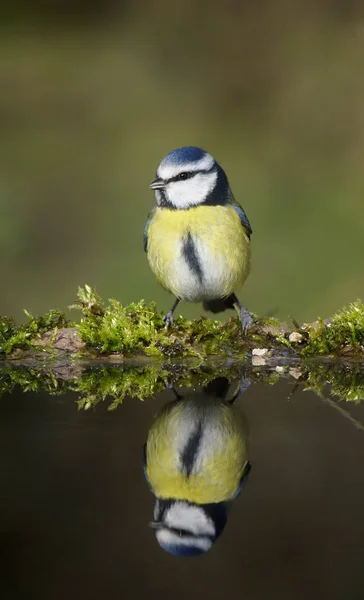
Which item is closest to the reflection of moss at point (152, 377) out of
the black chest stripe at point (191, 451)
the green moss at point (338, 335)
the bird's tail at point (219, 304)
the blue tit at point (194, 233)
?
the green moss at point (338, 335)

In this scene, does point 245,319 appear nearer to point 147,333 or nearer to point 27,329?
point 147,333

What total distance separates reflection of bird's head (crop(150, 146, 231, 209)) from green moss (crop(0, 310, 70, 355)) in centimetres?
50

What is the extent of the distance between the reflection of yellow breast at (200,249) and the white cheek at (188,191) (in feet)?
0.08

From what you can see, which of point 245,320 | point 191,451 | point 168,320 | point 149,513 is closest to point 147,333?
point 168,320

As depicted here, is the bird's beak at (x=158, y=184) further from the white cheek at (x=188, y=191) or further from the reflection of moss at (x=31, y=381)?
the reflection of moss at (x=31, y=381)

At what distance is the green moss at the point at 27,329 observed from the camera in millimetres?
2111

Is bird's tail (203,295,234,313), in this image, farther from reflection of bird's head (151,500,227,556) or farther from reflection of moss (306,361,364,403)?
reflection of bird's head (151,500,227,556)

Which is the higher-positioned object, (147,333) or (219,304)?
(219,304)

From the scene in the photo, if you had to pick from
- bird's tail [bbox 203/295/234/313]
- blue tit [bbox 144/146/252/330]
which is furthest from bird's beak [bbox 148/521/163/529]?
bird's tail [bbox 203/295/234/313]

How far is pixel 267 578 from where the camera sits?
757 mm

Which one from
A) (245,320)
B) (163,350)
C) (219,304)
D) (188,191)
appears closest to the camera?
(163,350)

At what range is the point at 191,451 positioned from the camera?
47.9 inches

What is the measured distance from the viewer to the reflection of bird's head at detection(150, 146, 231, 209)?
2.37m

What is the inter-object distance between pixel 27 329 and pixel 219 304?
31.5 inches
